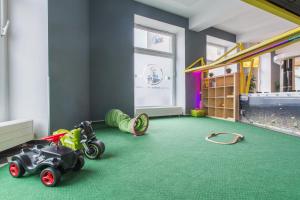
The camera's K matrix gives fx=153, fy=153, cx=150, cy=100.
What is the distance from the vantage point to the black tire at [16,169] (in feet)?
3.77

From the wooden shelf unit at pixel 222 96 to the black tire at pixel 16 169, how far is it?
4.02 metres

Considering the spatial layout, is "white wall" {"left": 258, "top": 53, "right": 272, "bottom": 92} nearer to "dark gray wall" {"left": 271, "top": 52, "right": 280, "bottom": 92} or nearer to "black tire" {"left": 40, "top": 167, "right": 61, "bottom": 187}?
"dark gray wall" {"left": 271, "top": 52, "right": 280, "bottom": 92}

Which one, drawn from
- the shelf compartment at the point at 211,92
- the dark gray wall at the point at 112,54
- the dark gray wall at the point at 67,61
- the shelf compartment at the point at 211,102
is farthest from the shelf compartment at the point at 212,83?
the dark gray wall at the point at 67,61

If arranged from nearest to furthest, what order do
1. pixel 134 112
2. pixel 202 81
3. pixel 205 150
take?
1. pixel 205 150
2. pixel 134 112
3. pixel 202 81

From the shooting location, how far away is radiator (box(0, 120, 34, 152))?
155 centimetres

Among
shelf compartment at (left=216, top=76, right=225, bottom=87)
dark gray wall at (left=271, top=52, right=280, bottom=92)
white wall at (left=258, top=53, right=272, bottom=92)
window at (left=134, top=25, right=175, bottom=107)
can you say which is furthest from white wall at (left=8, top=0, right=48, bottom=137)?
dark gray wall at (left=271, top=52, right=280, bottom=92)

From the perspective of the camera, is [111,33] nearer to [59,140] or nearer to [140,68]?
[140,68]

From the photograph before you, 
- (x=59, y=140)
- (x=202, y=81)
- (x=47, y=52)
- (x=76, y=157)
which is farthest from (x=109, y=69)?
(x=202, y=81)

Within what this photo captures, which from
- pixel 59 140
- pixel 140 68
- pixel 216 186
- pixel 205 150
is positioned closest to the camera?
pixel 216 186

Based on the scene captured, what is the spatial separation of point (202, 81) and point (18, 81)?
15.0 feet

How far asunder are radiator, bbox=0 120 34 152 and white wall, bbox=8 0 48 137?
6.4 inches

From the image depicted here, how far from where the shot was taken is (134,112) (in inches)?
153

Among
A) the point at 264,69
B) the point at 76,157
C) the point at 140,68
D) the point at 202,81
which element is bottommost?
the point at 76,157

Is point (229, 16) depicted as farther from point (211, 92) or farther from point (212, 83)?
point (211, 92)
